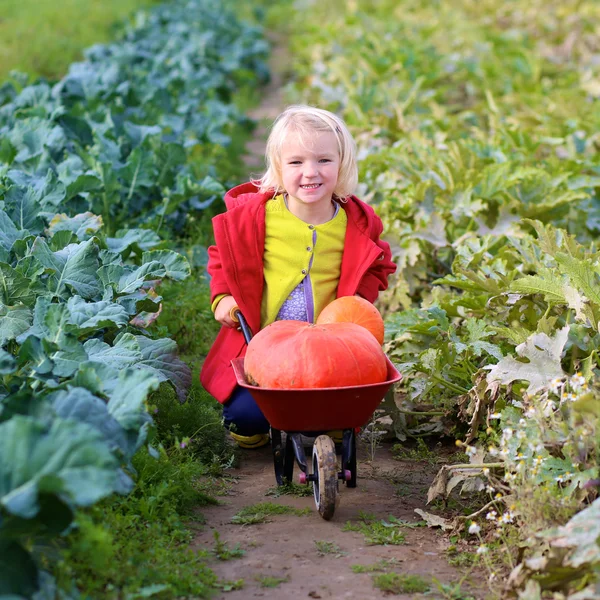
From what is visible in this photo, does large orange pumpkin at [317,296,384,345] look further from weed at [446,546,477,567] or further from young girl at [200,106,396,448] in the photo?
weed at [446,546,477,567]

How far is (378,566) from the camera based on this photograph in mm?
3301

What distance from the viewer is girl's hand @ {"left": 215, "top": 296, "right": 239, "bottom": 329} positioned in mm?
4156

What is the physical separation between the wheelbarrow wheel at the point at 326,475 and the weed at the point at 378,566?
31 centimetres

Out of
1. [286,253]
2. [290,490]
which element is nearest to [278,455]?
[290,490]

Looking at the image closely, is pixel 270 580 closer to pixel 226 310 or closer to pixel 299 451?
pixel 299 451

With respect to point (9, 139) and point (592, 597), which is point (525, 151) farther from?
point (592, 597)

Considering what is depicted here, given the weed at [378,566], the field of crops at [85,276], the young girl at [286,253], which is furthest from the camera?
the young girl at [286,253]

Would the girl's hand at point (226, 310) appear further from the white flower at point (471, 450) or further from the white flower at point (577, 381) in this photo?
the white flower at point (577, 381)

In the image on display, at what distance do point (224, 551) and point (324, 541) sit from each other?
37 centimetres

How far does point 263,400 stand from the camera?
3.59m

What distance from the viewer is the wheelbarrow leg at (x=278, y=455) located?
3.92 m

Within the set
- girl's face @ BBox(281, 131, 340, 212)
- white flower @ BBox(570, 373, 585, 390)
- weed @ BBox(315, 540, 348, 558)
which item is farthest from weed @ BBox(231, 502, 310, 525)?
girl's face @ BBox(281, 131, 340, 212)

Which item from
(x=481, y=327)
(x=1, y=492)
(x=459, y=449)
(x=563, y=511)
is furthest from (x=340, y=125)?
(x=1, y=492)

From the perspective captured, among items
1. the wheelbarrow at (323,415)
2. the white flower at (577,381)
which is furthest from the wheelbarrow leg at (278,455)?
the white flower at (577,381)
